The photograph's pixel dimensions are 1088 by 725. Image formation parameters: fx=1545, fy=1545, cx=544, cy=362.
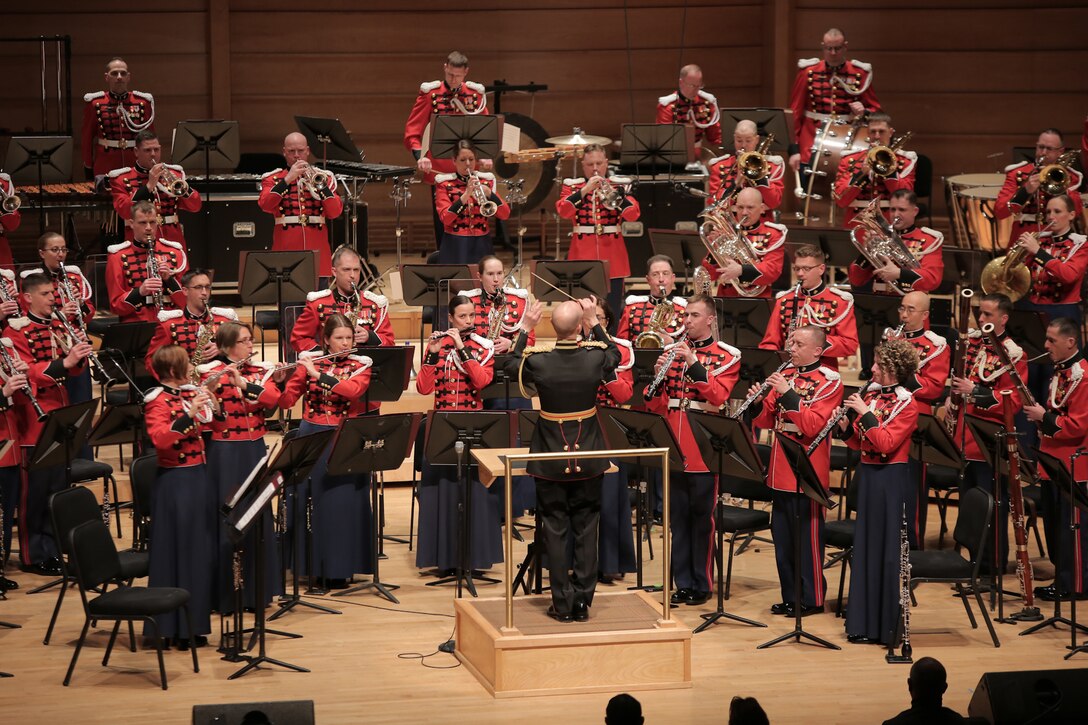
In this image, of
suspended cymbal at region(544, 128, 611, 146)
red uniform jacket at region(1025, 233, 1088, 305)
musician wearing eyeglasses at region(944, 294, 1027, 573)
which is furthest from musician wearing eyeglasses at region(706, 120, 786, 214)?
musician wearing eyeglasses at region(944, 294, 1027, 573)

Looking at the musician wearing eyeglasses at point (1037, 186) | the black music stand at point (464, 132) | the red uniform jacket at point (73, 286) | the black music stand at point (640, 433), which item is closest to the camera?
the black music stand at point (640, 433)

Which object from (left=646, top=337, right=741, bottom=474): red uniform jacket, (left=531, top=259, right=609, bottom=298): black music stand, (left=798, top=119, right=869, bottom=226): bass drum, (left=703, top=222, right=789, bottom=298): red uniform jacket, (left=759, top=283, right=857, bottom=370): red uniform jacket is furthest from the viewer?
(left=798, top=119, right=869, bottom=226): bass drum

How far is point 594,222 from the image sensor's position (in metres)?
11.5

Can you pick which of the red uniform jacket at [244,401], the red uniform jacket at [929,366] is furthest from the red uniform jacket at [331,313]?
the red uniform jacket at [929,366]

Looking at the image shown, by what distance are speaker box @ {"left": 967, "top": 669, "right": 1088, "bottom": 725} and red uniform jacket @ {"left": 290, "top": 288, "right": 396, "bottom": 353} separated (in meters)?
4.95

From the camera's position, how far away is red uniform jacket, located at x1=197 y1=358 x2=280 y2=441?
324 inches

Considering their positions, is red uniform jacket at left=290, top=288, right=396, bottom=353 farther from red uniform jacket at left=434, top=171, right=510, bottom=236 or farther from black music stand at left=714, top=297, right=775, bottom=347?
black music stand at left=714, top=297, right=775, bottom=347

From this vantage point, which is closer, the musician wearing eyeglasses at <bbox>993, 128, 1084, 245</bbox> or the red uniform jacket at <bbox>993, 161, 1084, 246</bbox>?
the musician wearing eyeglasses at <bbox>993, 128, 1084, 245</bbox>

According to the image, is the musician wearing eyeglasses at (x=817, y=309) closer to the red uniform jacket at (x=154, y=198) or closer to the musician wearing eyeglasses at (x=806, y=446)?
the musician wearing eyeglasses at (x=806, y=446)

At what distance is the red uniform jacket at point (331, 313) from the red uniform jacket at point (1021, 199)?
15.6ft

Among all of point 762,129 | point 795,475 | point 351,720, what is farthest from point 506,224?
point 351,720

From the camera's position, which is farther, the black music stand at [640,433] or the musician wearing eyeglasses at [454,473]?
the musician wearing eyeglasses at [454,473]

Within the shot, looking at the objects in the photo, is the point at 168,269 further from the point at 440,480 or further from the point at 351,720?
the point at 351,720

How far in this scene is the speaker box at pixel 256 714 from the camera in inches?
214
